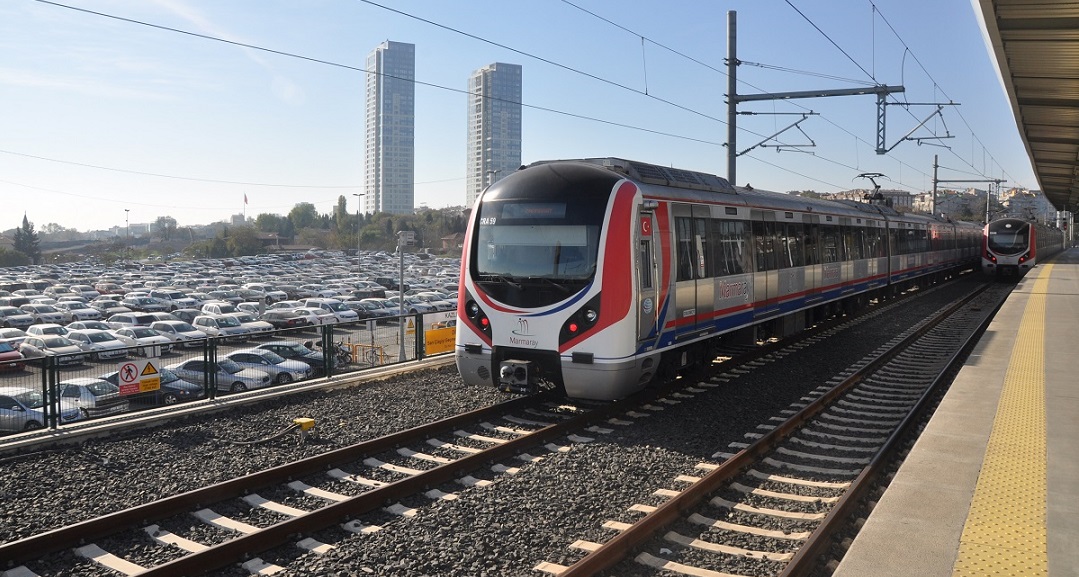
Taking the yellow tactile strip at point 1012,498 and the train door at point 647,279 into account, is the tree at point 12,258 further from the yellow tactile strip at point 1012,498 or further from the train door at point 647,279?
the yellow tactile strip at point 1012,498

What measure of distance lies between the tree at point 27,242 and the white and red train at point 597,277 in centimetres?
12550

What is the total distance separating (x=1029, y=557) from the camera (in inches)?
196

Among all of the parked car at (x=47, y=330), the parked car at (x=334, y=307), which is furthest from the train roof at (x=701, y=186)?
the parked car at (x=47, y=330)

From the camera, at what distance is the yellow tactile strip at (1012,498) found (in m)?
4.92

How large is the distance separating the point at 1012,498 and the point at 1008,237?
38.2m

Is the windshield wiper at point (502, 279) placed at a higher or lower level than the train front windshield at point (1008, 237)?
lower

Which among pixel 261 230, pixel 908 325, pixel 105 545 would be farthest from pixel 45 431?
pixel 261 230

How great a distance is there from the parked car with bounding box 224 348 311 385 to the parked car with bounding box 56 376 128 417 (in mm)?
1656

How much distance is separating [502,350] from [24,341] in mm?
30091

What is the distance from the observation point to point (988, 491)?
249 inches

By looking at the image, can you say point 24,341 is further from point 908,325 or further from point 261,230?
point 261,230

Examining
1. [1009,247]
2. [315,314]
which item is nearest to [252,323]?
[315,314]

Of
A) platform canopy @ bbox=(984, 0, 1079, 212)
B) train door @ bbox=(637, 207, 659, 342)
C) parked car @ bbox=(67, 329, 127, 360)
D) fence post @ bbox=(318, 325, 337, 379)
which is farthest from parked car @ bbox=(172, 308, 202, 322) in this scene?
platform canopy @ bbox=(984, 0, 1079, 212)

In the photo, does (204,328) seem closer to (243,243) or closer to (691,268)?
(691,268)
